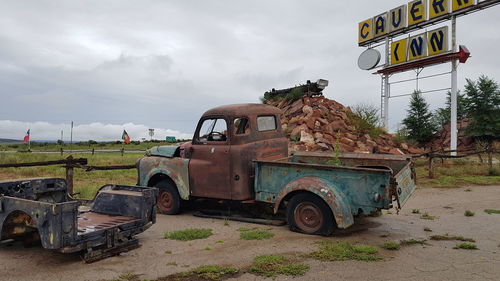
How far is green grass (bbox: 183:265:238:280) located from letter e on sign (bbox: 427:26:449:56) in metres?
20.6

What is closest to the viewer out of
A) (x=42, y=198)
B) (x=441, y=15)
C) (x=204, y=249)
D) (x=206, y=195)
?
(x=204, y=249)

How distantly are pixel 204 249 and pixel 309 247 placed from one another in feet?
5.03

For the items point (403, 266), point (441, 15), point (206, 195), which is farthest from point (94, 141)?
point (403, 266)

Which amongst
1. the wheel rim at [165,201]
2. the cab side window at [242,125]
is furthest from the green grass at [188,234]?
the cab side window at [242,125]

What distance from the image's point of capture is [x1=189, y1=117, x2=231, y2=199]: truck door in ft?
23.9

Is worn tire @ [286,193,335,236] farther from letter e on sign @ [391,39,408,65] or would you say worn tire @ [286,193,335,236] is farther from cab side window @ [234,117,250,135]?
letter e on sign @ [391,39,408,65]

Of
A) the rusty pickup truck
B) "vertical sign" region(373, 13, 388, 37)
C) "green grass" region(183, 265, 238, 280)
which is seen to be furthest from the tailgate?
"vertical sign" region(373, 13, 388, 37)

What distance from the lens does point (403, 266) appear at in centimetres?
471

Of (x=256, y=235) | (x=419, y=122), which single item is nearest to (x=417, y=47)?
(x=419, y=122)

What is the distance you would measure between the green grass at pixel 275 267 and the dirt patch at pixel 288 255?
10 centimetres

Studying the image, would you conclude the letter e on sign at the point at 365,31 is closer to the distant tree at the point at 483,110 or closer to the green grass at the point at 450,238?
the distant tree at the point at 483,110

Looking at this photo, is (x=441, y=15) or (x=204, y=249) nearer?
(x=204, y=249)

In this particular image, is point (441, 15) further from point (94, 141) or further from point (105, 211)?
point (94, 141)

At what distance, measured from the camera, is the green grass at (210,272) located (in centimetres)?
436
